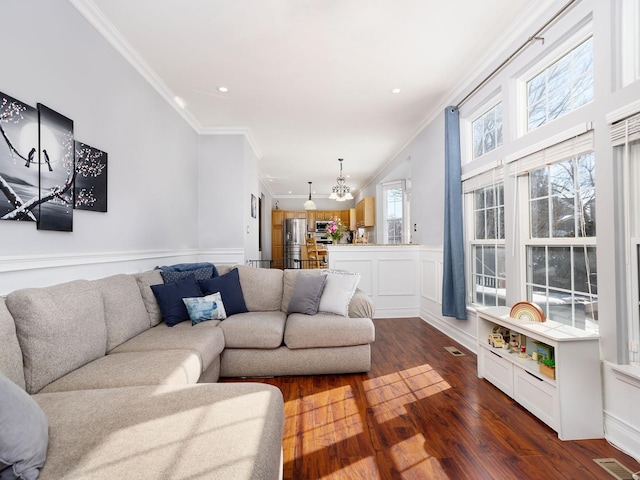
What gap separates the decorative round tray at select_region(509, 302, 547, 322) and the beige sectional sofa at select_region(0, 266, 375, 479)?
1151 millimetres

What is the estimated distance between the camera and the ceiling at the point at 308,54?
7.76 ft

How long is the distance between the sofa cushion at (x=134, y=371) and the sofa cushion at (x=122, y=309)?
0.72 ft

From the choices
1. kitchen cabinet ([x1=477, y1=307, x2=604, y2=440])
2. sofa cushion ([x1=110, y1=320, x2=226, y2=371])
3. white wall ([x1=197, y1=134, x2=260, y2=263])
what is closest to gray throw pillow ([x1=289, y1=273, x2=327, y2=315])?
sofa cushion ([x1=110, y1=320, x2=226, y2=371])

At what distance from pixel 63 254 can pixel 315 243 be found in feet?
26.6

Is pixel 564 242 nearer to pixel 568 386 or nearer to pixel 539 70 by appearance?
pixel 568 386

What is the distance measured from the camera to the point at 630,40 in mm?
1747

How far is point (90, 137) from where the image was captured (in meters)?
2.39

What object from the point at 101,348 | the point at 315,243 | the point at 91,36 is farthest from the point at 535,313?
the point at 315,243

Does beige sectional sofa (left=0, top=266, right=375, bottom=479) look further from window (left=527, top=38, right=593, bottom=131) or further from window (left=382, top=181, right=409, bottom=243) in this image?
window (left=382, top=181, right=409, bottom=243)

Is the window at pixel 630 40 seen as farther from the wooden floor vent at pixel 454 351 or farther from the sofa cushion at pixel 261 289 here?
the sofa cushion at pixel 261 289

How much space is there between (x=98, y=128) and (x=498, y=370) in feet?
12.2

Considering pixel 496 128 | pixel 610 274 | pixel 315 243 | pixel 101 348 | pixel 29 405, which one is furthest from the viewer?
pixel 315 243

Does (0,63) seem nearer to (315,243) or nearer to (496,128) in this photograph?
(496,128)

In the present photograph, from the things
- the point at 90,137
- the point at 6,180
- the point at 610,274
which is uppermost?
the point at 90,137
